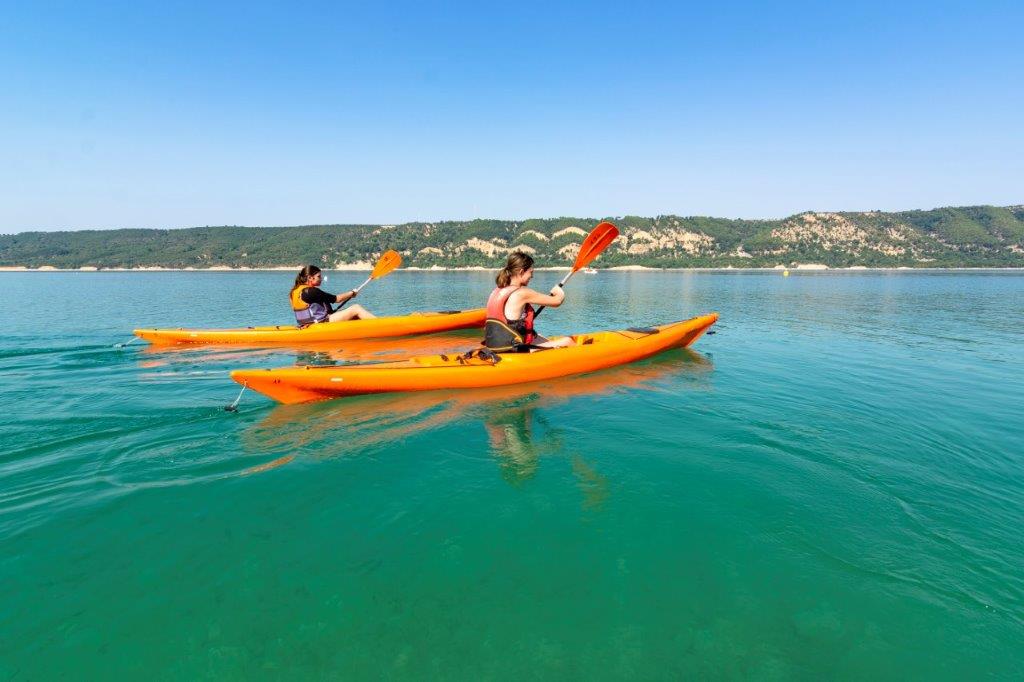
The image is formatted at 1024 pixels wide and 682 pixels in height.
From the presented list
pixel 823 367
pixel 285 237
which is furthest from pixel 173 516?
pixel 285 237

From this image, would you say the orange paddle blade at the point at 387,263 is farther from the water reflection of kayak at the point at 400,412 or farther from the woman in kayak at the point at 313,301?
the water reflection of kayak at the point at 400,412

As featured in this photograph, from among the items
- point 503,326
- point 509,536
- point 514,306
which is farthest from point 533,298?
point 509,536

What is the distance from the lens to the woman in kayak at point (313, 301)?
1296 centimetres

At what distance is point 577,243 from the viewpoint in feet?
559

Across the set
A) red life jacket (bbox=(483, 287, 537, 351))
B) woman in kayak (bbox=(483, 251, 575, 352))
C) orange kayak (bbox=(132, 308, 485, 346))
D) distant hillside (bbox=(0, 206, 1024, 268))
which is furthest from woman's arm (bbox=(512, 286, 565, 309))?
distant hillside (bbox=(0, 206, 1024, 268))

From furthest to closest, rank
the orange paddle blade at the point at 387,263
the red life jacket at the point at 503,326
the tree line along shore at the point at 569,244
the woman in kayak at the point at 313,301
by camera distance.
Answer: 1. the tree line along shore at the point at 569,244
2. the orange paddle blade at the point at 387,263
3. the woman in kayak at the point at 313,301
4. the red life jacket at the point at 503,326

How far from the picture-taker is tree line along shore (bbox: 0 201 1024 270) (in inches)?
5753

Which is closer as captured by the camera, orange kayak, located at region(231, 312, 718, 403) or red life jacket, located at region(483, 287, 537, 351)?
orange kayak, located at region(231, 312, 718, 403)

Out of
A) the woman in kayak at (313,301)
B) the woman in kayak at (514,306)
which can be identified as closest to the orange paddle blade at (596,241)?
the woman in kayak at (514,306)

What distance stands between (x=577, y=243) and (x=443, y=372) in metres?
168

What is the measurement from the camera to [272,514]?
14.2 feet

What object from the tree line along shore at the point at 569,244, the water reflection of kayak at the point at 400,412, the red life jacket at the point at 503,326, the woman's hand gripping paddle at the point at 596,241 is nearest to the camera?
the water reflection of kayak at the point at 400,412

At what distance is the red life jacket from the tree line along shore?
453 ft

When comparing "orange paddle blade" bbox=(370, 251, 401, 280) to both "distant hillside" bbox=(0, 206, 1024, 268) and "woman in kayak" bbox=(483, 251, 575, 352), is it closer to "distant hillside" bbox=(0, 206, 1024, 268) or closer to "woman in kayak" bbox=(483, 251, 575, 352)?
"woman in kayak" bbox=(483, 251, 575, 352)
